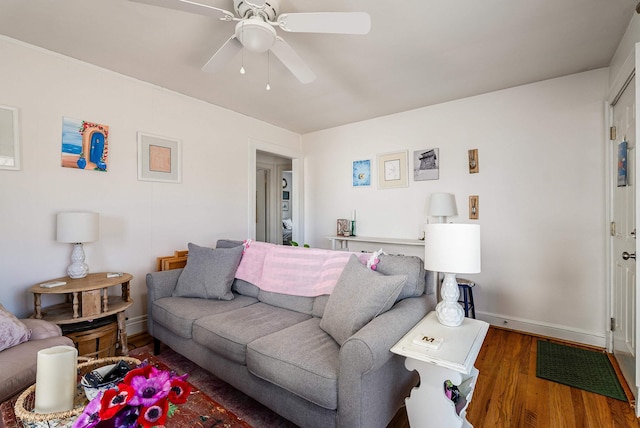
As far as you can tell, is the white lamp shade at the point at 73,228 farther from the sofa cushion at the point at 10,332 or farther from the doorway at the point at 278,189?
the doorway at the point at 278,189

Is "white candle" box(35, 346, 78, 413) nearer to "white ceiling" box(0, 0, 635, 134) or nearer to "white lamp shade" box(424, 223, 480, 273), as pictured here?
"white lamp shade" box(424, 223, 480, 273)

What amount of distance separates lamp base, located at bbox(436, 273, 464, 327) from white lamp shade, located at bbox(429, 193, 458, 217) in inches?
66.8

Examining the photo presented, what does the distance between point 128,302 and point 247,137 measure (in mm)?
2370

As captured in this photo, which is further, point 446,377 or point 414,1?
point 414,1

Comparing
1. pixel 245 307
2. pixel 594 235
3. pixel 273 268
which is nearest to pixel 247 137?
pixel 273 268

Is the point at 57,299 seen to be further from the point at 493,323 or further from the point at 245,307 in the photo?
the point at 493,323

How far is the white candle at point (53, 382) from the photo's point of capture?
923 millimetres

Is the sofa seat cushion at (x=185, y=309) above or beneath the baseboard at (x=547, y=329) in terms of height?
above

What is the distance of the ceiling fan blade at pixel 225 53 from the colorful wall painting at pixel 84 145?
131 cm

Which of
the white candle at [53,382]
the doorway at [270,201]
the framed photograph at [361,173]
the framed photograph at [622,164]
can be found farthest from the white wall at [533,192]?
the white candle at [53,382]

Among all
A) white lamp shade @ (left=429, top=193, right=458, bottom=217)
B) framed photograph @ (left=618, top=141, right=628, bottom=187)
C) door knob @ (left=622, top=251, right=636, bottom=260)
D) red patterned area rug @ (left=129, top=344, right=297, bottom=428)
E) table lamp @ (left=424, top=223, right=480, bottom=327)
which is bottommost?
red patterned area rug @ (left=129, top=344, right=297, bottom=428)

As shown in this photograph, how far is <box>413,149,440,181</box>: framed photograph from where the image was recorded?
341 cm

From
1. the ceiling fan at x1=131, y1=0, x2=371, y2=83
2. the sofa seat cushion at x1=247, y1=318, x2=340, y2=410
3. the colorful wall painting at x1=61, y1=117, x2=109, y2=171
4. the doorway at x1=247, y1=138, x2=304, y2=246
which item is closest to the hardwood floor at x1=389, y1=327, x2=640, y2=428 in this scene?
the sofa seat cushion at x1=247, y1=318, x2=340, y2=410

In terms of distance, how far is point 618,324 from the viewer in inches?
90.0
